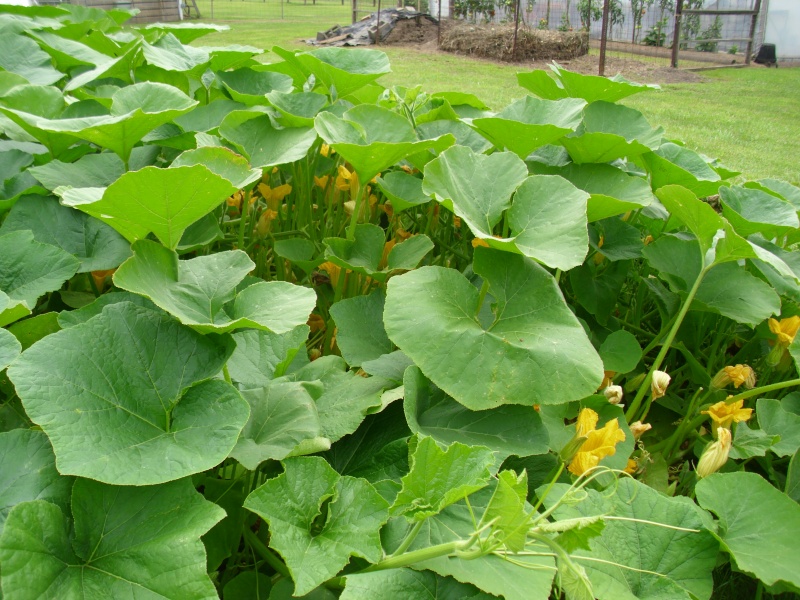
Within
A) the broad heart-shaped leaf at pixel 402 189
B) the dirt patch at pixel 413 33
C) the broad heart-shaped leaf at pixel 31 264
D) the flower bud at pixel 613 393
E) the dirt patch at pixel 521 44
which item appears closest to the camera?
the broad heart-shaped leaf at pixel 31 264

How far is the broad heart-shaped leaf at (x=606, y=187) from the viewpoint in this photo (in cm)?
113

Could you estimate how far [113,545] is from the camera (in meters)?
0.66

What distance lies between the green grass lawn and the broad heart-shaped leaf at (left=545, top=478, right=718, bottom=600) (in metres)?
4.99

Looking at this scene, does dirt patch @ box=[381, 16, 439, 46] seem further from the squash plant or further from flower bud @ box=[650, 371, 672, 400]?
Result: flower bud @ box=[650, 371, 672, 400]

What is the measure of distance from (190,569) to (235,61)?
1368mm

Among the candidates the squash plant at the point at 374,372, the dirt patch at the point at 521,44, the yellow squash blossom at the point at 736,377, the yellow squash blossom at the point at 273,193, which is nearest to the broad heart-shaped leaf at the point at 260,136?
the squash plant at the point at 374,372

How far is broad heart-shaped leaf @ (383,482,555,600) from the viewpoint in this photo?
672mm

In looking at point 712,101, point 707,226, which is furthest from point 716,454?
point 712,101

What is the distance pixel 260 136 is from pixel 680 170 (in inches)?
31.0

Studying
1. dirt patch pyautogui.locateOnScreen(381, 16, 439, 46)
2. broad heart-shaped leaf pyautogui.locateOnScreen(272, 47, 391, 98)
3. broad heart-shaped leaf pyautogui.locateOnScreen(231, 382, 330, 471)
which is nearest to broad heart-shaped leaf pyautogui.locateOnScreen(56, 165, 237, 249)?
broad heart-shaped leaf pyautogui.locateOnScreen(231, 382, 330, 471)

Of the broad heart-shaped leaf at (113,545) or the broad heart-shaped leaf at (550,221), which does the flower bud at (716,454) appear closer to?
the broad heart-shaped leaf at (550,221)

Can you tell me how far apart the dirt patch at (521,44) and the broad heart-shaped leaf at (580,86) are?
1212cm

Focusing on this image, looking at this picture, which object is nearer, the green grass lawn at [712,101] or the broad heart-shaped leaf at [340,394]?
the broad heart-shaped leaf at [340,394]

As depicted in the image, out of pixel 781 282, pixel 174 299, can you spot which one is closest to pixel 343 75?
pixel 174 299
